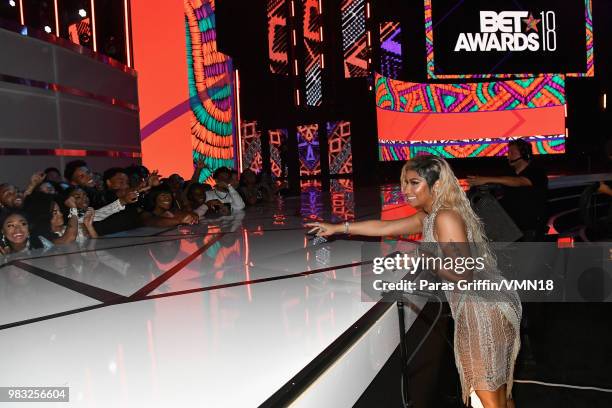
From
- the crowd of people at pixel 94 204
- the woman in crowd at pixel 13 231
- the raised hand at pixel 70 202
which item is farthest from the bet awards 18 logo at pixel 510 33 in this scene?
the woman in crowd at pixel 13 231

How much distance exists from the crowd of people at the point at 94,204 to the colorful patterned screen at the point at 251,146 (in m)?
7.86

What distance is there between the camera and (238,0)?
14.3 metres

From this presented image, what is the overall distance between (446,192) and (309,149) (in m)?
14.0

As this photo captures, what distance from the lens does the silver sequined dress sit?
1875 mm

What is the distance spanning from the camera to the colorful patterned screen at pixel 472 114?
1623 cm

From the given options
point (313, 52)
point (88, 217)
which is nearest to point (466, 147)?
point (313, 52)

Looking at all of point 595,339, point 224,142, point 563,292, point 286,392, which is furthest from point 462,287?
point 224,142

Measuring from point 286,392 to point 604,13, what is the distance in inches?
682

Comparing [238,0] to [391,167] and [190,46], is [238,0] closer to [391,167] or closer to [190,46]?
[190,46]

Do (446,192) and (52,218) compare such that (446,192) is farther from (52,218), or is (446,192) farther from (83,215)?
(83,215)

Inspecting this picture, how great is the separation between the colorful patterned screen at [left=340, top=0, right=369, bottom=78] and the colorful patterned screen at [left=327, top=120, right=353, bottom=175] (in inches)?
67.8

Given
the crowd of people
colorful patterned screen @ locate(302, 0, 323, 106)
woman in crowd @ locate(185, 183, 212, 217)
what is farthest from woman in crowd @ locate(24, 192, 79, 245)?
colorful patterned screen @ locate(302, 0, 323, 106)

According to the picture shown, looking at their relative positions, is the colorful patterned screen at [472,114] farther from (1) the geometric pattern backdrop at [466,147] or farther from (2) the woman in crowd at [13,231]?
(2) the woman in crowd at [13,231]

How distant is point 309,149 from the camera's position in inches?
621
